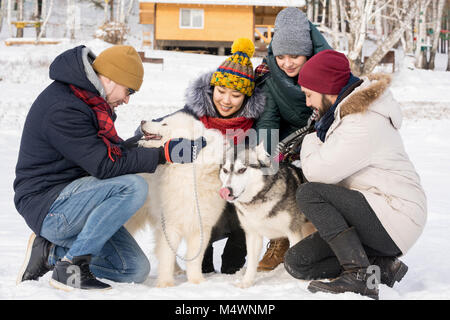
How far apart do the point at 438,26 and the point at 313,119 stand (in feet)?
79.2

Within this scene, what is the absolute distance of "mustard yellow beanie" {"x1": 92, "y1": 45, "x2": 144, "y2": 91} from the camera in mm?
2791

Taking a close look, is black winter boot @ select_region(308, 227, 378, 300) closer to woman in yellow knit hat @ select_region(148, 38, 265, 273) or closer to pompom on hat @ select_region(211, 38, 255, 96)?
A: woman in yellow knit hat @ select_region(148, 38, 265, 273)

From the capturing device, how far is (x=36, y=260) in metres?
2.83

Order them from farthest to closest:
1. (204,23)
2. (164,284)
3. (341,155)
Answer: (204,23), (164,284), (341,155)

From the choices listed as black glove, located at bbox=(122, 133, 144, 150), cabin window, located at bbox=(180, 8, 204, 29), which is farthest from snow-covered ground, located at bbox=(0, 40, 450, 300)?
cabin window, located at bbox=(180, 8, 204, 29)

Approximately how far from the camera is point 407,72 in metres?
20.6

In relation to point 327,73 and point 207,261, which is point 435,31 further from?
point 327,73

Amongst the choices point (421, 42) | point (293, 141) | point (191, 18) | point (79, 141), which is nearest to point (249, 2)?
point (191, 18)

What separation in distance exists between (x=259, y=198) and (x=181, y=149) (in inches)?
21.3

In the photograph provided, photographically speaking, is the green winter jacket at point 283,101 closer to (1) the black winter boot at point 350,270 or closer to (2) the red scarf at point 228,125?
(2) the red scarf at point 228,125

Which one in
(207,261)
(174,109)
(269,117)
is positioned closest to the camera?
(269,117)

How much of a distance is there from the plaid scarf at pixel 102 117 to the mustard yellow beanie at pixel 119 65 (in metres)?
0.15
